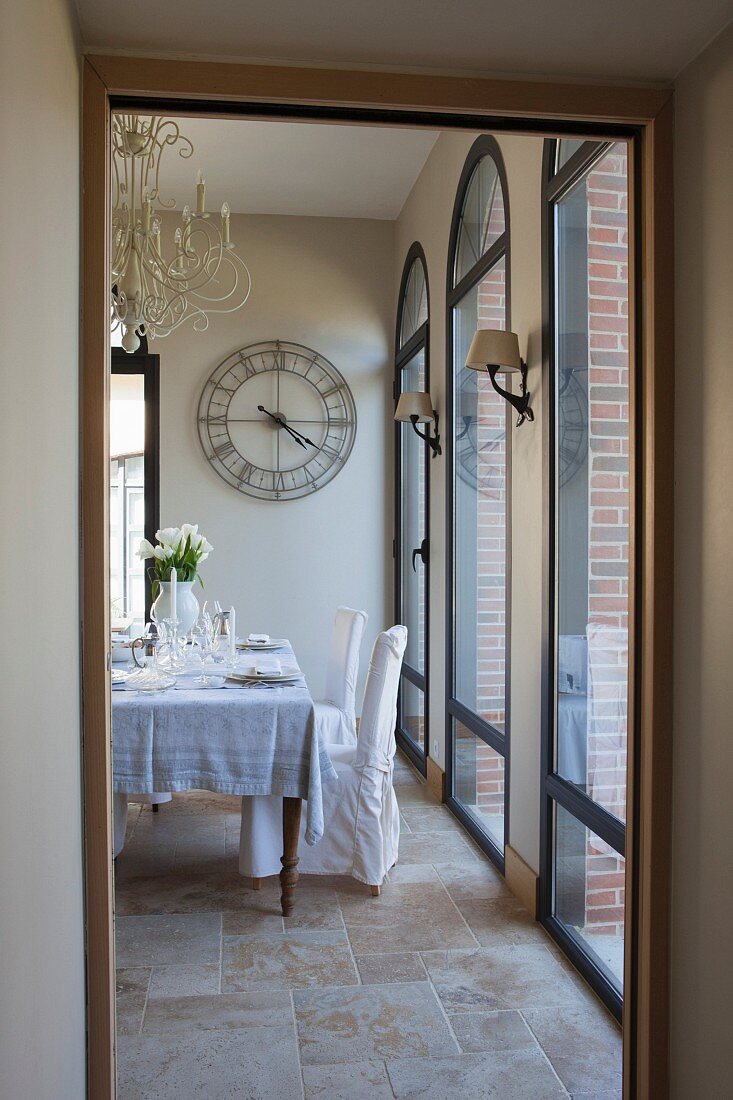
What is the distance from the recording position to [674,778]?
1.92 m

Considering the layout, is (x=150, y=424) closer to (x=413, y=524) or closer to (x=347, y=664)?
(x=413, y=524)

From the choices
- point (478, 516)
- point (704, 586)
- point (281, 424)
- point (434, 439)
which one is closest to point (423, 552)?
point (434, 439)

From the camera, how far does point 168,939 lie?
9.95ft

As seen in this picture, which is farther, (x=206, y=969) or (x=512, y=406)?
(x=512, y=406)

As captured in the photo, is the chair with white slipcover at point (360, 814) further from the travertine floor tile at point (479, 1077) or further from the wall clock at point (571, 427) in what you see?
the travertine floor tile at point (479, 1077)

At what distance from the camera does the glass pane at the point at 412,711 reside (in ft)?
17.2

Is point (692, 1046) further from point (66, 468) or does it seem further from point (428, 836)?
point (428, 836)

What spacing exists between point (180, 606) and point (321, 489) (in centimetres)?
203

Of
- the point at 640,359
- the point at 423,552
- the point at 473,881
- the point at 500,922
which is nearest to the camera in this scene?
the point at 640,359

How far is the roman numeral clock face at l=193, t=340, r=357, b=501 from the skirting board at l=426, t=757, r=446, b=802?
187 cm

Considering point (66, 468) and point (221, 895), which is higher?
point (66, 468)

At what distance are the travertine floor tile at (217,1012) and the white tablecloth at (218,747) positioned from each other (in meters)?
0.63

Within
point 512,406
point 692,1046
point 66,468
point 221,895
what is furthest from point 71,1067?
point 512,406

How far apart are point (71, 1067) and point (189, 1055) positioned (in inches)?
32.8
